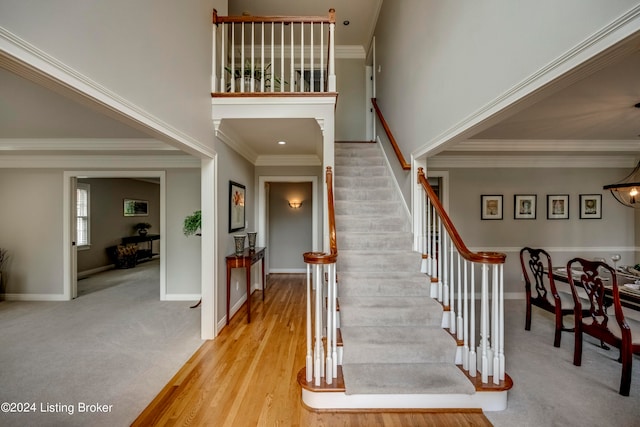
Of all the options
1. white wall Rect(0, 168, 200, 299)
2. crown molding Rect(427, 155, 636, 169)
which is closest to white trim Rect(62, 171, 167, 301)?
white wall Rect(0, 168, 200, 299)

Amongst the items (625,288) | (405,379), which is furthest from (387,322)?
(625,288)

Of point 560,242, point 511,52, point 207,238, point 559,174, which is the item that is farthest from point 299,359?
Result: point 559,174

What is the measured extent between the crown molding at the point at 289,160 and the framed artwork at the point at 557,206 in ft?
13.7

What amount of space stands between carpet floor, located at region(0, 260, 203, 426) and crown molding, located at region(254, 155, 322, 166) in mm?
2958

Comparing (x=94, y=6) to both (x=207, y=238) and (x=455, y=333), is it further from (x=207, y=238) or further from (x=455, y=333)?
(x=455, y=333)

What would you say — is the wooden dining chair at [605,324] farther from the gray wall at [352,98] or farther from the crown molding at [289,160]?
the gray wall at [352,98]

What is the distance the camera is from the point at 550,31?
137 centimetres

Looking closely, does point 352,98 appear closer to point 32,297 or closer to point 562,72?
point 562,72

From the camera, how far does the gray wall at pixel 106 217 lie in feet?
21.7

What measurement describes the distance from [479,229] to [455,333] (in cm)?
292

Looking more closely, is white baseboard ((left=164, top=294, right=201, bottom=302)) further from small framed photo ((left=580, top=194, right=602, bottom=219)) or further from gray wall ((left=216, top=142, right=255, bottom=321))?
small framed photo ((left=580, top=194, right=602, bottom=219))

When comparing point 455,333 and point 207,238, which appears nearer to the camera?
point 455,333

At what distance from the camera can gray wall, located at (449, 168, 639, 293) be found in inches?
184

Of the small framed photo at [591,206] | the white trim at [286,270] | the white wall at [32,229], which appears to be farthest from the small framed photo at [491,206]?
the white wall at [32,229]
